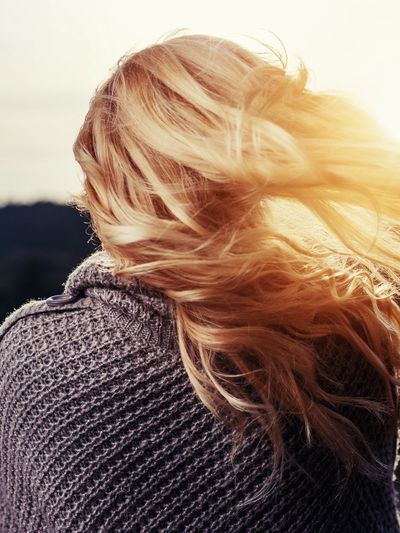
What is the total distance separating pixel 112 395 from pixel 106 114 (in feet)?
1.79

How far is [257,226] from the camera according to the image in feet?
4.71

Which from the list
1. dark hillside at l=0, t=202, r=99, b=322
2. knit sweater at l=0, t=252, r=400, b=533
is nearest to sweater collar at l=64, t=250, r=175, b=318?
knit sweater at l=0, t=252, r=400, b=533

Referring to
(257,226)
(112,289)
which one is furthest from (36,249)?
(257,226)

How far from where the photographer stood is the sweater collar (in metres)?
1.44

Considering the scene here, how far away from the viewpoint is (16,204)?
10742 millimetres

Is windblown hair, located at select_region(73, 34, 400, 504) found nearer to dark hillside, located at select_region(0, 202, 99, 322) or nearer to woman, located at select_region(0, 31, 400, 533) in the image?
woman, located at select_region(0, 31, 400, 533)

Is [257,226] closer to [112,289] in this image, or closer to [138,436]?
[112,289]

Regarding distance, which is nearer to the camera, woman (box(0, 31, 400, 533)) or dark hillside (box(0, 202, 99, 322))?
woman (box(0, 31, 400, 533))

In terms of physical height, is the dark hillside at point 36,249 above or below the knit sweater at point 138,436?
above

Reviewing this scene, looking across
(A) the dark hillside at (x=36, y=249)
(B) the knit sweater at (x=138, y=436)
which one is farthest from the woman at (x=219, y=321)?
(A) the dark hillside at (x=36, y=249)

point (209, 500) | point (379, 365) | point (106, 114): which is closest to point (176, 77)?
point (106, 114)

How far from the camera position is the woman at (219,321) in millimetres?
1396

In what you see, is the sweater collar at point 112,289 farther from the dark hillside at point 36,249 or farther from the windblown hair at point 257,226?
the dark hillside at point 36,249

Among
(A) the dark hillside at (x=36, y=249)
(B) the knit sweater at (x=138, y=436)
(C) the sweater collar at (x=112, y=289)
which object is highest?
(A) the dark hillside at (x=36, y=249)
